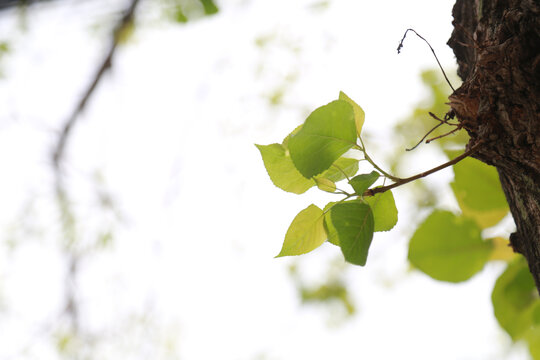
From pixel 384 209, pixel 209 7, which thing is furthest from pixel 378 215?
pixel 209 7

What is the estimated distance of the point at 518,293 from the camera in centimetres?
36

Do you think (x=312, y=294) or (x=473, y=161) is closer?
(x=473, y=161)

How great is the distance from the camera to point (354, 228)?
254mm

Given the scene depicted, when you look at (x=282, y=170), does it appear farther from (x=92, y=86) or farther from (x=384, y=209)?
(x=92, y=86)

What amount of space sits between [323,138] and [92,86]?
128 cm

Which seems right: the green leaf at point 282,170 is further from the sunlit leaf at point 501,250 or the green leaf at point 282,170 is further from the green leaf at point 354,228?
the sunlit leaf at point 501,250

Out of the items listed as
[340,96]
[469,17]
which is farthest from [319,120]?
[469,17]

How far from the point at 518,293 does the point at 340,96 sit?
22 cm

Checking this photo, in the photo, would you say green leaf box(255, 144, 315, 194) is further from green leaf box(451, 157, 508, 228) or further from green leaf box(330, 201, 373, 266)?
green leaf box(451, 157, 508, 228)

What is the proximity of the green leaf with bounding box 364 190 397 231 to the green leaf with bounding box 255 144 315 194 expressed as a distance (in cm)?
4

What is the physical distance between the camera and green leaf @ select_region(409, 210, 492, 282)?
0.36m

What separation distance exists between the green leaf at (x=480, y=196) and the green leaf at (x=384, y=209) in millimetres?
114

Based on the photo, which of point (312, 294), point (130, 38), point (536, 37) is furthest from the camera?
point (312, 294)

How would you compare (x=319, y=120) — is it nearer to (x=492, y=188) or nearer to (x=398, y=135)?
(x=492, y=188)
